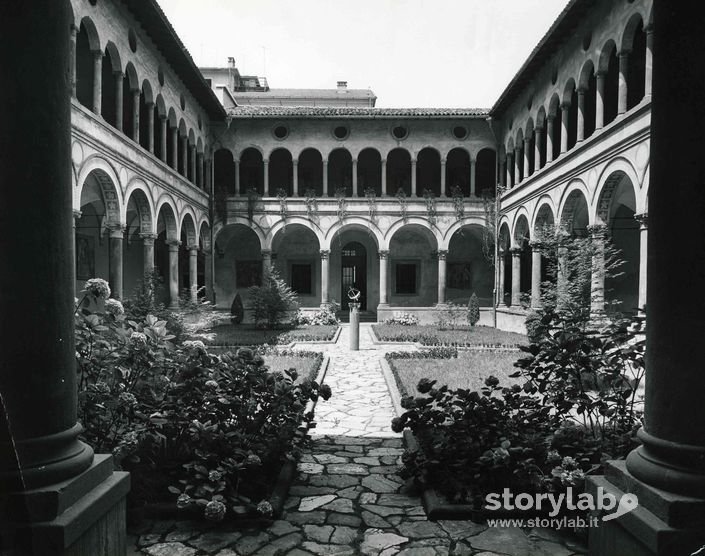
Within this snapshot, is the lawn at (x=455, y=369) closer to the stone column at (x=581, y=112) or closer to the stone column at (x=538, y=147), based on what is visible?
the stone column at (x=581, y=112)

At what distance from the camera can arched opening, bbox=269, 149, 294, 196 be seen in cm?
2394

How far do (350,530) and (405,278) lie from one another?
22.5 metres

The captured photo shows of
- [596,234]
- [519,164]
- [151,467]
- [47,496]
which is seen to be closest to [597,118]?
[596,234]

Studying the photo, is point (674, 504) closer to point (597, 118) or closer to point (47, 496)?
point (47, 496)

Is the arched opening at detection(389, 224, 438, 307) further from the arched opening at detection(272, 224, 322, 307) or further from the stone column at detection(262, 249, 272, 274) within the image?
the stone column at detection(262, 249, 272, 274)

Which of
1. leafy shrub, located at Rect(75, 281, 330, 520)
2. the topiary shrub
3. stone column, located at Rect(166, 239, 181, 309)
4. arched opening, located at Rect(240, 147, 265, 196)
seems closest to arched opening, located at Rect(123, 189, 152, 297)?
stone column, located at Rect(166, 239, 181, 309)

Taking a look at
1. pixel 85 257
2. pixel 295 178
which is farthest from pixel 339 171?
pixel 85 257

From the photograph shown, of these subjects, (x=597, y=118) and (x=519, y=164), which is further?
(x=519, y=164)

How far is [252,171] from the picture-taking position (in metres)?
23.9

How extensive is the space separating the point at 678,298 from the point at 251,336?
15.1 metres

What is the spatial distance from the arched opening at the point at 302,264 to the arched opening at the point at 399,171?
4.74 m

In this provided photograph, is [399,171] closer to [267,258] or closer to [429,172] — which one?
[429,172]

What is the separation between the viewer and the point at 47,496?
2.09 meters

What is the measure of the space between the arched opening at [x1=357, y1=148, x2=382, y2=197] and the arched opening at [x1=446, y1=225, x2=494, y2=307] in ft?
15.3
